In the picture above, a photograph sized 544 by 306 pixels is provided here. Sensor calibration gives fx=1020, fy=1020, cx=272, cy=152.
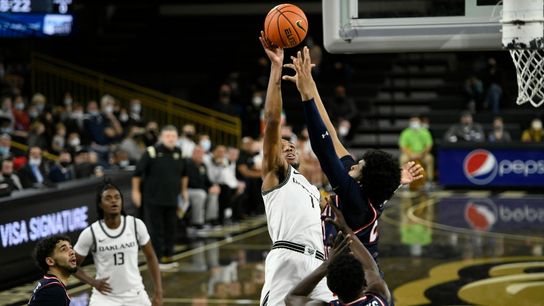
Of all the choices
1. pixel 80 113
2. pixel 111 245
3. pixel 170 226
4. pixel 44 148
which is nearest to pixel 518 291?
pixel 170 226

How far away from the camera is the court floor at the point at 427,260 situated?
42.2 feet

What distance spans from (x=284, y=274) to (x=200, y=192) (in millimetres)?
10753

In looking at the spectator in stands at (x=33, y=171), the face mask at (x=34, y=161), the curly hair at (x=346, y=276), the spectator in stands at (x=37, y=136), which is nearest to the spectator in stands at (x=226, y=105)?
the spectator in stands at (x=37, y=136)

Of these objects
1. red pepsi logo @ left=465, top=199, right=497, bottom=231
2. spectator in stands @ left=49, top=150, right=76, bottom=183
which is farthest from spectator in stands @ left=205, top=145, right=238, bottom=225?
red pepsi logo @ left=465, top=199, right=497, bottom=231

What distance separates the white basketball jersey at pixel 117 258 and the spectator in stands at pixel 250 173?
1067 centimetres

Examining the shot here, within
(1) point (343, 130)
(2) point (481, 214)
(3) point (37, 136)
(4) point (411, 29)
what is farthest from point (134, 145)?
(4) point (411, 29)

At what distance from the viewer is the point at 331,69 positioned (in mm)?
31812

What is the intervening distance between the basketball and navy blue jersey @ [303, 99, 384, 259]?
0.96 metres

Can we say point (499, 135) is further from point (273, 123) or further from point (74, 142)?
point (273, 123)

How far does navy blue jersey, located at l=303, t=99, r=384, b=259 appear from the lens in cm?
671

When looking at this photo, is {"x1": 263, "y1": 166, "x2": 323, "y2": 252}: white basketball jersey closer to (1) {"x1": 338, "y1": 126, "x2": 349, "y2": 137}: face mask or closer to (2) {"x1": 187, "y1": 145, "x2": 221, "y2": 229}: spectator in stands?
(2) {"x1": 187, "y1": 145, "x2": 221, "y2": 229}: spectator in stands

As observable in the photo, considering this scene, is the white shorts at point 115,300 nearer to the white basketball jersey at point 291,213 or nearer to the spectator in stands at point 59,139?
the white basketball jersey at point 291,213

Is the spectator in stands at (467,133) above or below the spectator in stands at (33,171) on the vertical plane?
below

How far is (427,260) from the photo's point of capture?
15477 millimetres
